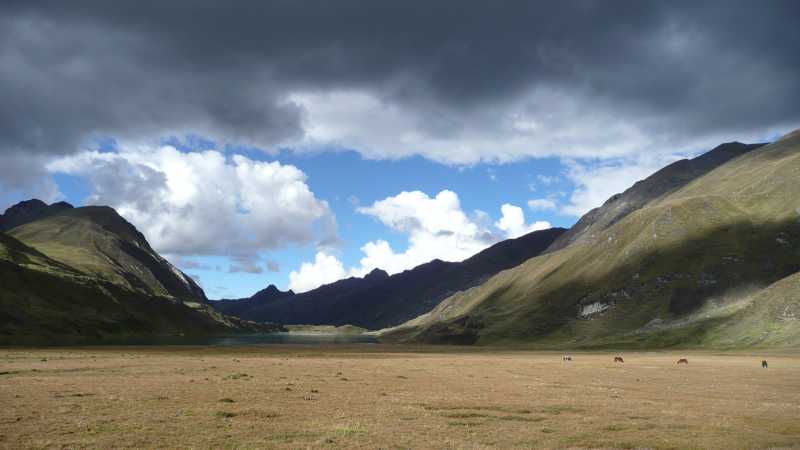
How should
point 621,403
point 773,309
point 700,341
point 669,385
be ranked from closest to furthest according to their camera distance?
point 621,403, point 669,385, point 773,309, point 700,341

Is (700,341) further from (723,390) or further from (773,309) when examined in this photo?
(723,390)

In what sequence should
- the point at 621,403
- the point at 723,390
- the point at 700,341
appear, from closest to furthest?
the point at 621,403
the point at 723,390
the point at 700,341

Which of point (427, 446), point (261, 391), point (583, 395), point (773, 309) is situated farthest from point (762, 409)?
point (773, 309)

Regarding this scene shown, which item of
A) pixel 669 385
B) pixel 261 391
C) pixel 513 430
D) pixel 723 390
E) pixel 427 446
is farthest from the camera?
pixel 669 385

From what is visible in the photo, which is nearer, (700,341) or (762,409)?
(762,409)

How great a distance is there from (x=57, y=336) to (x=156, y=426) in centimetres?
20468

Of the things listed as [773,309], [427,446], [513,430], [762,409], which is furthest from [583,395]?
[773,309]

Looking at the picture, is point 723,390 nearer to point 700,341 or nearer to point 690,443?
point 690,443

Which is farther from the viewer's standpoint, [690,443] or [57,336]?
[57,336]

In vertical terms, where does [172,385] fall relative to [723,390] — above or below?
above

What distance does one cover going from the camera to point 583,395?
47562mm

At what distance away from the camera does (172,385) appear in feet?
158

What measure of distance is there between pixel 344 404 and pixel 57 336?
19996 cm

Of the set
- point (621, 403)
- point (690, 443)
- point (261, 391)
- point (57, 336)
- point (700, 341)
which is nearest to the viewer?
point (690, 443)
